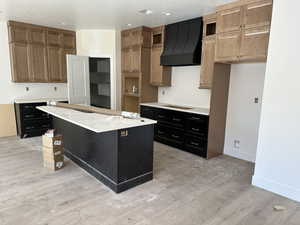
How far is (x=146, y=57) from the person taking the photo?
204 inches

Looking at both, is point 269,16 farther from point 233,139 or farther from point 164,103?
point 164,103

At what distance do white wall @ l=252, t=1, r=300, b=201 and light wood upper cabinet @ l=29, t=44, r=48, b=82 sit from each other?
4905 mm

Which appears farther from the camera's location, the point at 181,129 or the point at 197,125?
the point at 181,129

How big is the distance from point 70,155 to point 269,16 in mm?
3846

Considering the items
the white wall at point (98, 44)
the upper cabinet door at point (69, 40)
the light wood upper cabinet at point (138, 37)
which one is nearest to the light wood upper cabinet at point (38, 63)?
the upper cabinet door at point (69, 40)

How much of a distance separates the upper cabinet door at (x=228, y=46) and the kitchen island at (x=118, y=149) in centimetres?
169

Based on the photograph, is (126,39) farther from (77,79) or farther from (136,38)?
(77,79)

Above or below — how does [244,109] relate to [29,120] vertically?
above

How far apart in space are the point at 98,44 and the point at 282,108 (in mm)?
4532

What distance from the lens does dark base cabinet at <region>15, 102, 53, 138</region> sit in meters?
4.73

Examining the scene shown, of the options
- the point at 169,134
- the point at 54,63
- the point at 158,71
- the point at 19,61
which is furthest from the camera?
the point at 54,63

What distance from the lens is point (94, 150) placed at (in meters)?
2.99

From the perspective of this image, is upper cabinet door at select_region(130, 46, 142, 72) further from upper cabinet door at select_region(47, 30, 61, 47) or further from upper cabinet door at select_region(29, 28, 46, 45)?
upper cabinet door at select_region(29, 28, 46, 45)

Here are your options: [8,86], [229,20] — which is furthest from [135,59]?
[8,86]
